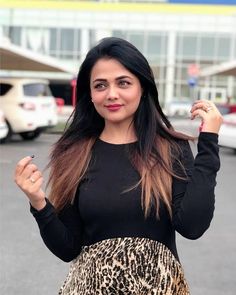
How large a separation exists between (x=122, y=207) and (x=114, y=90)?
0.39 meters

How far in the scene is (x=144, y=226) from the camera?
1621 mm

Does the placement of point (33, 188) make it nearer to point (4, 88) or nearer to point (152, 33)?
point (4, 88)

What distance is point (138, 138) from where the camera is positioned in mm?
1794

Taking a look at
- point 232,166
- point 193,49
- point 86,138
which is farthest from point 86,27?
point 86,138

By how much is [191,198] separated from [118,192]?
24cm

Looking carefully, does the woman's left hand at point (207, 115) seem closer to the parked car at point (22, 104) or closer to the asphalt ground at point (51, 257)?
the asphalt ground at point (51, 257)

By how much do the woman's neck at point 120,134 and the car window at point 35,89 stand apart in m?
13.0

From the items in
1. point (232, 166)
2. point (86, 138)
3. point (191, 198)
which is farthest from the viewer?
point (232, 166)

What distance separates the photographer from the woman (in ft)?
5.19

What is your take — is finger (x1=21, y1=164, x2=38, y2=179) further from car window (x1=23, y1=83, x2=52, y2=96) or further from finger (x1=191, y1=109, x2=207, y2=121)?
car window (x1=23, y1=83, x2=52, y2=96)

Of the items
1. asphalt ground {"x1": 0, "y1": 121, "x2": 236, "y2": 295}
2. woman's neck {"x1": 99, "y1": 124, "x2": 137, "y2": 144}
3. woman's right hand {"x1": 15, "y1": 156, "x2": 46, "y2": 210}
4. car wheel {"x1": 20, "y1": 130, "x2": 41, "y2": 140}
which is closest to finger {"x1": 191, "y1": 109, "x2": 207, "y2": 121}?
woman's neck {"x1": 99, "y1": 124, "x2": 137, "y2": 144}

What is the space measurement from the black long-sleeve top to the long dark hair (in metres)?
0.03

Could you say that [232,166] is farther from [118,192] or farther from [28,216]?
[118,192]

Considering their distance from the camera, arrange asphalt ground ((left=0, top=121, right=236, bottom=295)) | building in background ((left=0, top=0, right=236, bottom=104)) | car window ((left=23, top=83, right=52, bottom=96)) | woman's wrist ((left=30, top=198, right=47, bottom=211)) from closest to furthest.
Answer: woman's wrist ((left=30, top=198, right=47, bottom=211)), asphalt ground ((left=0, top=121, right=236, bottom=295)), car window ((left=23, top=83, right=52, bottom=96)), building in background ((left=0, top=0, right=236, bottom=104))
